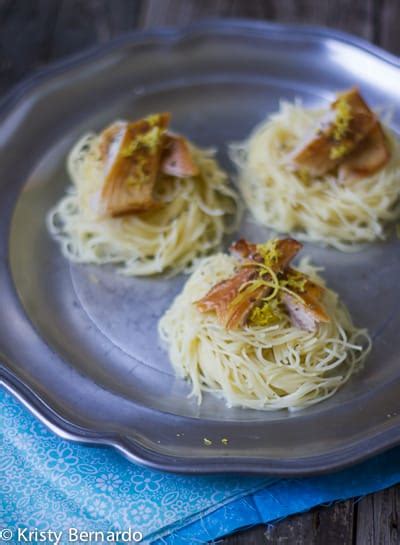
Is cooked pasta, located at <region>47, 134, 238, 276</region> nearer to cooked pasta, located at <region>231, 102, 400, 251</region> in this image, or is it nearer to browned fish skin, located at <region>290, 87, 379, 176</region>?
cooked pasta, located at <region>231, 102, 400, 251</region>

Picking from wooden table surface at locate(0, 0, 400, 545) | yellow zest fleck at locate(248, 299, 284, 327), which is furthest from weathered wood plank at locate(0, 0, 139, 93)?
yellow zest fleck at locate(248, 299, 284, 327)

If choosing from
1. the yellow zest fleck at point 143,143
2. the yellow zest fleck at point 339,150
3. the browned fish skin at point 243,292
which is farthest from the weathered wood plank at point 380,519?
the yellow zest fleck at point 143,143

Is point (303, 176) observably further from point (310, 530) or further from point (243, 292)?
point (310, 530)

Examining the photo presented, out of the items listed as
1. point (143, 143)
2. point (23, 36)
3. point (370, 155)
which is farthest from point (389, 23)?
point (23, 36)

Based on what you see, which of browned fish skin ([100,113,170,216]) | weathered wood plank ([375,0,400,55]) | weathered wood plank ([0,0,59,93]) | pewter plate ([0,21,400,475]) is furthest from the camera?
weathered wood plank ([375,0,400,55])

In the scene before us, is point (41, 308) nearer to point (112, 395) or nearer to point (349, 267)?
point (112, 395)

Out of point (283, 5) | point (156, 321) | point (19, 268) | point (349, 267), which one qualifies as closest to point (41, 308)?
point (19, 268)

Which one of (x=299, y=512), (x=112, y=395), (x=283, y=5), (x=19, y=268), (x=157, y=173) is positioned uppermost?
(x=283, y=5)
